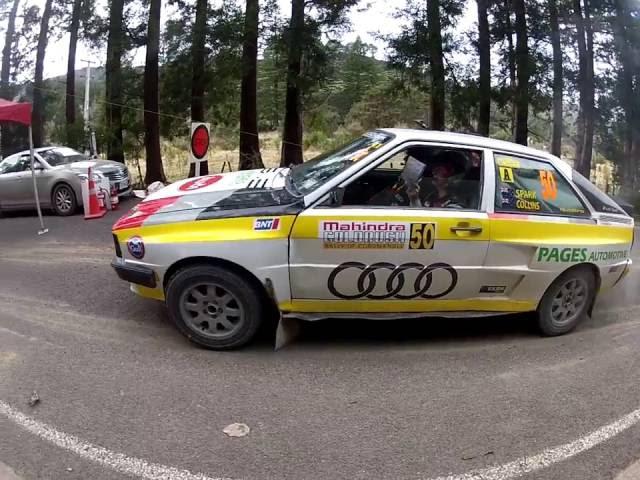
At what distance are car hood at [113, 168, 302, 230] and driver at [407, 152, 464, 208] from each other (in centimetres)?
88

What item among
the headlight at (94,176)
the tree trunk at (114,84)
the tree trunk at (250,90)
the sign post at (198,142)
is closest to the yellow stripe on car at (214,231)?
the sign post at (198,142)

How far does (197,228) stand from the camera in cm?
422

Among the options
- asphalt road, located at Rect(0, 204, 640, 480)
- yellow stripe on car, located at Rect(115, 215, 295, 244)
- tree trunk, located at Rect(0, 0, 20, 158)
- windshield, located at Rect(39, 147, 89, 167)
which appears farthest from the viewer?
tree trunk, located at Rect(0, 0, 20, 158)

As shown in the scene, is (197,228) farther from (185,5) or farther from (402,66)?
(185,5)

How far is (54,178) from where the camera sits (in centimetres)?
1069

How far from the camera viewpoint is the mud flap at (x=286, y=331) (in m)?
4.35

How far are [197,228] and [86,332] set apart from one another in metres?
1.32

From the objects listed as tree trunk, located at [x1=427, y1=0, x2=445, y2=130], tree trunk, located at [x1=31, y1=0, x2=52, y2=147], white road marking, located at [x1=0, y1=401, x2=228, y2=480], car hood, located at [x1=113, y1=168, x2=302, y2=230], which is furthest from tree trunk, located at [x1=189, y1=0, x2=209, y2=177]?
tree trunk, located at [x1=31, y1=0, x2=52, y2=147]

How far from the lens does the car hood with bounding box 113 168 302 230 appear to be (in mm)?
4258

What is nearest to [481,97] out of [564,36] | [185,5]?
Result: [564,36]

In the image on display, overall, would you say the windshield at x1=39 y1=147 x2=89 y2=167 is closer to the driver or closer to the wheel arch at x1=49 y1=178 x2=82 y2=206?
the wheel arch at x1=49 y1=178 x2=82 y2=206

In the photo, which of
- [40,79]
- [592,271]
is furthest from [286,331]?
[40,79]

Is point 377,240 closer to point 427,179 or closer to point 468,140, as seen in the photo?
point 427,179

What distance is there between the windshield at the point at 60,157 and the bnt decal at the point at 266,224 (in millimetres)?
8487
